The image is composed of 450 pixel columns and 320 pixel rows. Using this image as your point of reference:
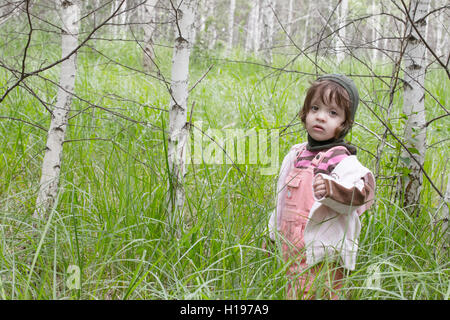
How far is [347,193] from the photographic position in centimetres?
159

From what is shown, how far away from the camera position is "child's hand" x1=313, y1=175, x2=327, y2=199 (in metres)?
1.56

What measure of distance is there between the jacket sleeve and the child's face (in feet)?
0.82

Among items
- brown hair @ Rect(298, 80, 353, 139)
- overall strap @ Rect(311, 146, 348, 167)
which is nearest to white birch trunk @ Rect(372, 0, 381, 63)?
brown hair @ Rect(298, 80, 353, 139)

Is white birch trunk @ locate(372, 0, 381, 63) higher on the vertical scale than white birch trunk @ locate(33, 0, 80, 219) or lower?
higher

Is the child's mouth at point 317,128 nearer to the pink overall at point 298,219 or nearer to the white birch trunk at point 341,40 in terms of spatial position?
the pink overall at point 298,219

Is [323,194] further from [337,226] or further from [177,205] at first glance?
[177,205]

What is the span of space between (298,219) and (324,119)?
0.44 meters

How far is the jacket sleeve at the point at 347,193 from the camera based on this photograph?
61.2 inches
